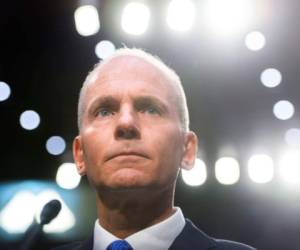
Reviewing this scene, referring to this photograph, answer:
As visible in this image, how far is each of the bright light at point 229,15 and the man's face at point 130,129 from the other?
8.05 ft

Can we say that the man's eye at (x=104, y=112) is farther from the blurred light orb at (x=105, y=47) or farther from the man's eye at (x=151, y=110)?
the blurred light orb at (x=105, y=47)

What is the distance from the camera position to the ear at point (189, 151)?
1362mm

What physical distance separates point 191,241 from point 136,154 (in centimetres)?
27

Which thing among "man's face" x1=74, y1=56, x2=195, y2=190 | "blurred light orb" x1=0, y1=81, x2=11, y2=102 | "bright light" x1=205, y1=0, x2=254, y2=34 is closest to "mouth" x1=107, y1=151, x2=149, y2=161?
"man's face" x1=74, y1=56, x2=195, y2=190

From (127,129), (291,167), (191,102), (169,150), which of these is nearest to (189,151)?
(169,150)

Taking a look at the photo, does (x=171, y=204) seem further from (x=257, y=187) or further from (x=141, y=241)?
(x=257, y=187)

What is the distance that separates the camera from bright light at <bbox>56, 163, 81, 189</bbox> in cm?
427

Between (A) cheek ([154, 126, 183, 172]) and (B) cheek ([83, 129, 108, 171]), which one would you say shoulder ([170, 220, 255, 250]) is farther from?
(B) cheek ([83, 129, 108, 171])

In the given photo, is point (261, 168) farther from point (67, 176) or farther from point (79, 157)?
point (79, 157)

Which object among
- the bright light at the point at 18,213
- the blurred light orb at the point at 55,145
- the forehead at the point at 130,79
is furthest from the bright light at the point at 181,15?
the forehead at the point at 130,79

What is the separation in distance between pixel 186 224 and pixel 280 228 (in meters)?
A: 3.27

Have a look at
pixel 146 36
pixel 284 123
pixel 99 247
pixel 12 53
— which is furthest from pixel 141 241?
pixel 284 123

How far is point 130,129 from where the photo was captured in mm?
1200

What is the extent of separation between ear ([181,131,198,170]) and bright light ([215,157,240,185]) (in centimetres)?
290
